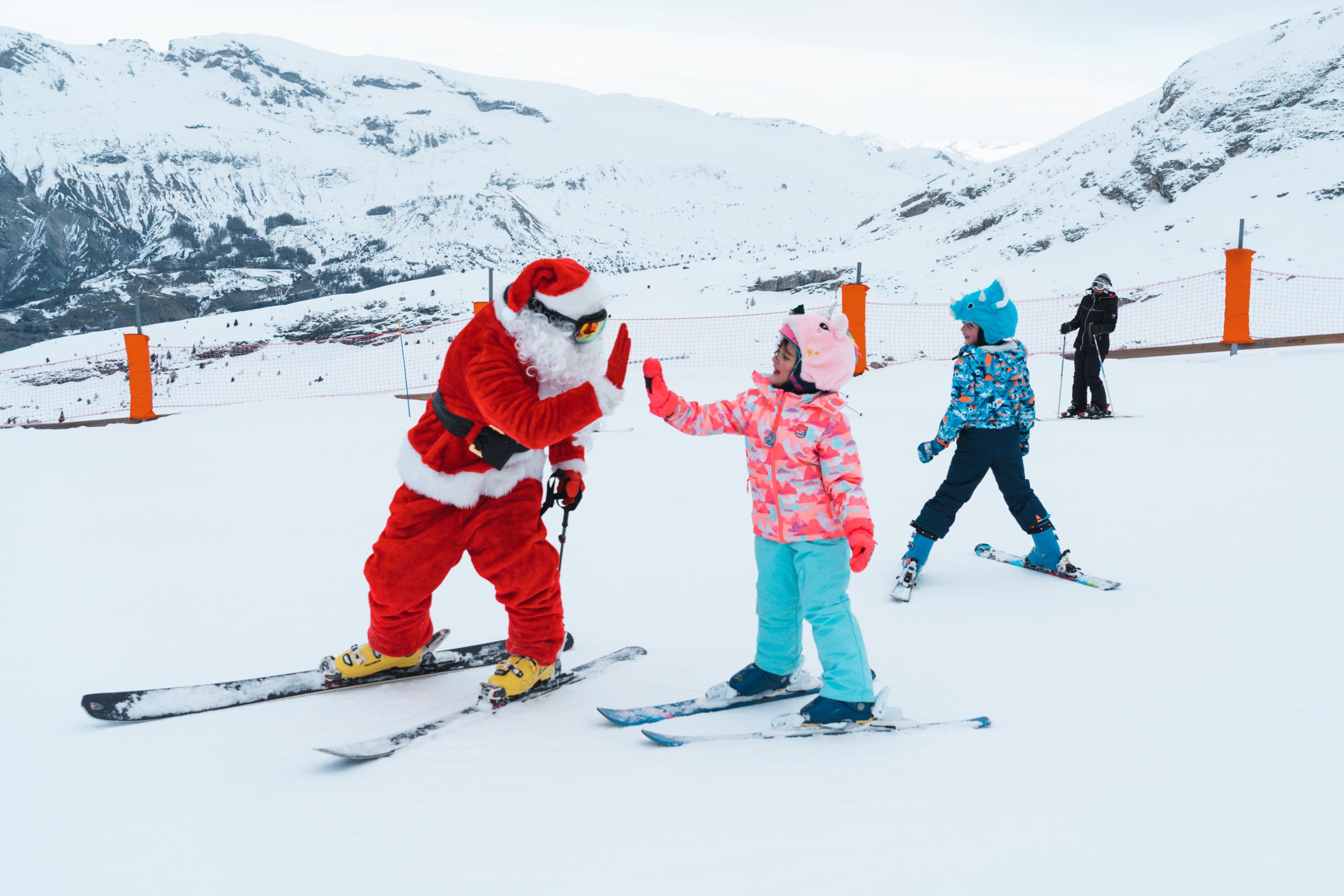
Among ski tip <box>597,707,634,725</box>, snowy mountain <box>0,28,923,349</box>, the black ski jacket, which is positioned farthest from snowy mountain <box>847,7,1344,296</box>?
ski tip <box>597,707,634,725</box>

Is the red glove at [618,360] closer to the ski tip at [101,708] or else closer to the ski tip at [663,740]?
the ski tip at [663,740]

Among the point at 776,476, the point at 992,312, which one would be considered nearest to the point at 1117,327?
the point at 992,312

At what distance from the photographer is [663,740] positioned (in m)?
2.63

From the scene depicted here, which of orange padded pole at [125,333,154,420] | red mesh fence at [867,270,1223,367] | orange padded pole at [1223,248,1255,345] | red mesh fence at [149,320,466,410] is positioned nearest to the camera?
orange padded pole at [125,333,154,420]

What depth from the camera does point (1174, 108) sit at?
23.0m

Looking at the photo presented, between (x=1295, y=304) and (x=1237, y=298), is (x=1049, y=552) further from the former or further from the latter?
(x=1295, y=304)

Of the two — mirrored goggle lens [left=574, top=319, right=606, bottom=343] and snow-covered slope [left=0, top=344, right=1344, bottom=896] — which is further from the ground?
mirrored goggle lens [left=574, top=319, right=606, bottom=343]

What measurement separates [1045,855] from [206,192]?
200ft

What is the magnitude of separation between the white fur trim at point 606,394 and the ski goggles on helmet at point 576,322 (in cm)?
18

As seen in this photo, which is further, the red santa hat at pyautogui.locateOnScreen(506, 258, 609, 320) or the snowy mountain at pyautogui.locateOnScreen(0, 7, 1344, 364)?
the snowy mountain at pyautogui.locateOnScreen(0, 7, 1344, 364)

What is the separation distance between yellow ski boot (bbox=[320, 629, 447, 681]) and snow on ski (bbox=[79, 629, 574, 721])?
2cm

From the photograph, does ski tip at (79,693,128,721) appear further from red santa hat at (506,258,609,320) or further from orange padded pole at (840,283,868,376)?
orange padded pole at (840,283,868,376)

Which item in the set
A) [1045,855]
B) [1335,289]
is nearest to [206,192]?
[1335,289]

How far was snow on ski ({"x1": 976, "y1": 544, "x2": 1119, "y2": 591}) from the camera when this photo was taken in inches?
167
